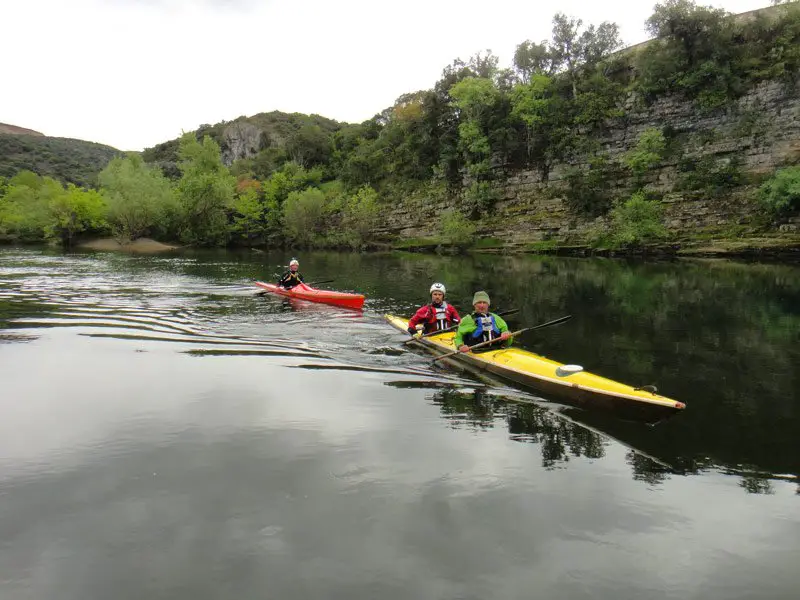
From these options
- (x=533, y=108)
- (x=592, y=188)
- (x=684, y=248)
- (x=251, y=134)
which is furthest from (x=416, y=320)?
(x=251, y=134)

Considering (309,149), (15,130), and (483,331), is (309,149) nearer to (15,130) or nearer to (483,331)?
Result: (483,331)

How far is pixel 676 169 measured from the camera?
4050 centimetres

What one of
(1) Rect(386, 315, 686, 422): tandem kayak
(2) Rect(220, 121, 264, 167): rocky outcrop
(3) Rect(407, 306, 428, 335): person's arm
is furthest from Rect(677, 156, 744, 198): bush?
(2) Rect(220, 121, 264, 167): rocky outcrop

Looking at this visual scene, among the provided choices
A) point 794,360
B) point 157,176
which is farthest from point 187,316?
point 157,176

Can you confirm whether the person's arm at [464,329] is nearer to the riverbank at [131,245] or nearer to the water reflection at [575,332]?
the water reflection at [575,332]

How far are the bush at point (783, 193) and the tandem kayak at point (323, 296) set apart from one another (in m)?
29.1

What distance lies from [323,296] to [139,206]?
47597 millimetres

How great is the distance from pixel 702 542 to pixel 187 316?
46.2ft

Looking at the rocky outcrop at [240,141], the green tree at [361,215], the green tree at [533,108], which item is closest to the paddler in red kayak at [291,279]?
the green tree at [361,215]

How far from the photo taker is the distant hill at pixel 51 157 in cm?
11094

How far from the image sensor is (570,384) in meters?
7.41

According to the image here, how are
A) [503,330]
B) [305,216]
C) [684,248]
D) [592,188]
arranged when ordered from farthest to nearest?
[305,216]
[592,188]
[684,248]
[503,330]

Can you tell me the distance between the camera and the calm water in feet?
13.1

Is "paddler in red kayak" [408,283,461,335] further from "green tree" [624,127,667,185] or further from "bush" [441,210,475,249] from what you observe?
"bush" [441,210,475,249]
